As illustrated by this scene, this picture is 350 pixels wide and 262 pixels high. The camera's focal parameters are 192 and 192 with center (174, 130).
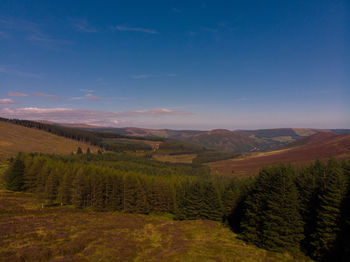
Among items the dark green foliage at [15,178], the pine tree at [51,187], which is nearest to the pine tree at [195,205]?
the pine tree at [51,187]

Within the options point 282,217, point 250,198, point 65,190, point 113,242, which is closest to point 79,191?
point 65,190

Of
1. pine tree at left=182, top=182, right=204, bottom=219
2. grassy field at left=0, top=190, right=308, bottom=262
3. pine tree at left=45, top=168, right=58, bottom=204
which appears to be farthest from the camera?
pine tree at left=45, top=168, right=58, bottom=204

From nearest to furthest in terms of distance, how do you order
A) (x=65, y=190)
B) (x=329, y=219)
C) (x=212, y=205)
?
(x=329, y=219)
(x=212, y=205)
(x=65, y=190)

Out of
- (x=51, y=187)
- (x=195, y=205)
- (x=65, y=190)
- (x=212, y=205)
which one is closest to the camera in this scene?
(x=212, y=205)

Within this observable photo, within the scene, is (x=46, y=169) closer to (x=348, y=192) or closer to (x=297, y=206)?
(x=297, y=206)

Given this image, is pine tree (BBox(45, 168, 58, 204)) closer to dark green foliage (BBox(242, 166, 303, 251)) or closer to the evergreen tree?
the evergreen tree

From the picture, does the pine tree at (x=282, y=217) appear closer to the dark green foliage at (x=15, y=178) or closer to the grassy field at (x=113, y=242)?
the grassy field at (x=113, y=242)

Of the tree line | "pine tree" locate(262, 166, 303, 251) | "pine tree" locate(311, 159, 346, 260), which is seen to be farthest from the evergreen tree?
"pine tree" locate(311, 159, 346, 260)

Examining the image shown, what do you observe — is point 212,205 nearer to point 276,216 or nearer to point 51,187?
point 276,216
